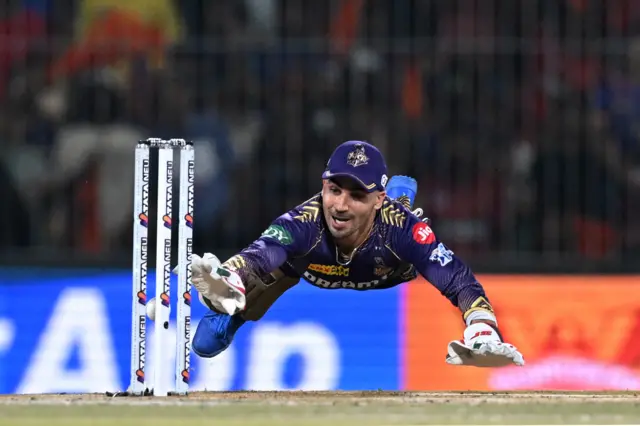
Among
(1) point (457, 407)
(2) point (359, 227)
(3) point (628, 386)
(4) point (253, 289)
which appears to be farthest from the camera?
(3) point (628, 386)

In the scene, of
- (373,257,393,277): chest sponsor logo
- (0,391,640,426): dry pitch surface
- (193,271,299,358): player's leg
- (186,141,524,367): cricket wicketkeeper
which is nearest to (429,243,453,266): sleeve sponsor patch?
(186,141,524,367): cricket wicketkeeper

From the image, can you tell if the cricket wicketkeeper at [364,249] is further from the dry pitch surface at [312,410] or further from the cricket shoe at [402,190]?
the cricket shoe at [402,190]

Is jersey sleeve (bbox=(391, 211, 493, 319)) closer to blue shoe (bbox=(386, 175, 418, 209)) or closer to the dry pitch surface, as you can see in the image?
the dry pitch surface

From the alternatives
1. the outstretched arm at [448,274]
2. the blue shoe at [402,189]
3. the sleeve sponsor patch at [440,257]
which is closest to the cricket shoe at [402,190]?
the blue shoe at [402,189]

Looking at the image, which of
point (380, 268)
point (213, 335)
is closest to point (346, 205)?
point (380, 268)

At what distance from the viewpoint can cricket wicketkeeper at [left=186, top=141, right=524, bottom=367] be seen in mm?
9859

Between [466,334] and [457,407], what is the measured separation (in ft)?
1.65

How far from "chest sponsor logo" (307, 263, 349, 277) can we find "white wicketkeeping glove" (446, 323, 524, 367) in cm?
127

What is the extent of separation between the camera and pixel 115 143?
14.1 meters

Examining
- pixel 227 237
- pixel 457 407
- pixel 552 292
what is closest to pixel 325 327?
pixel 227 237

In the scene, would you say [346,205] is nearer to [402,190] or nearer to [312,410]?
[312,410]

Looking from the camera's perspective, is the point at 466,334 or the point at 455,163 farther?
the point at 455,163

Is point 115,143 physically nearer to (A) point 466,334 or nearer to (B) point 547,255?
(B) point 547,255

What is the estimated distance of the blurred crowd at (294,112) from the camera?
14.1m
